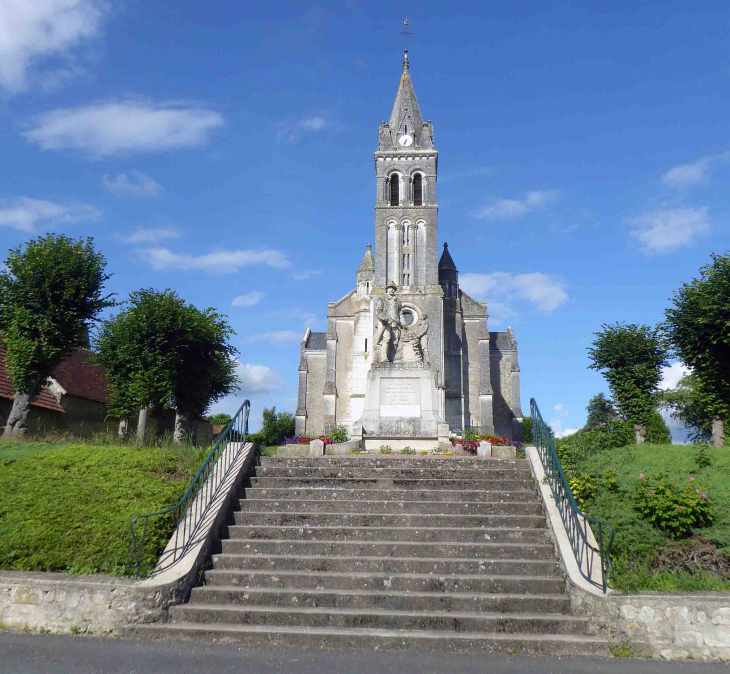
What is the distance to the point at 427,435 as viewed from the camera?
48.7 feet

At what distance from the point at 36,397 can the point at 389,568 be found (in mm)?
16826

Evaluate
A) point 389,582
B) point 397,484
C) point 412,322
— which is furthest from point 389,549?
point 412,322

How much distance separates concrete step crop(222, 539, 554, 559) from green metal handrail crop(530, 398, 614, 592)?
47cm

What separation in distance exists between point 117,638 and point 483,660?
410 centimetres

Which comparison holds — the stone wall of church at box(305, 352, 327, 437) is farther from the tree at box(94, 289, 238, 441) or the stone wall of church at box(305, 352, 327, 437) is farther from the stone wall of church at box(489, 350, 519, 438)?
the tree at box(94, 289, 238, 441)

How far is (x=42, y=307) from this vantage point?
56.7 feet

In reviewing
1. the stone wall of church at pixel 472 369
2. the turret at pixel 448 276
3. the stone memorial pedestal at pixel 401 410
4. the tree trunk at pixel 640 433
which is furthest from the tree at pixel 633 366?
the turret at pixel 448 276

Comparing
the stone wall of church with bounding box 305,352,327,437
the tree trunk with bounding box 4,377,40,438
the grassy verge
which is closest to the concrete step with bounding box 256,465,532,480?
the grassy verge

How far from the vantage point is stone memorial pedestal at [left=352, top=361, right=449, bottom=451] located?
1488 centimetres

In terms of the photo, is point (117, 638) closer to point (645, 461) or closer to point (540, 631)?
point (540, 631)

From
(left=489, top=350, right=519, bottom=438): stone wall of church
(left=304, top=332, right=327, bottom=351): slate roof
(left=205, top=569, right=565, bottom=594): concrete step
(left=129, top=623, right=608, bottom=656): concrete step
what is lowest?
(left=129, top=623, right=608, bottom=656): concrete step

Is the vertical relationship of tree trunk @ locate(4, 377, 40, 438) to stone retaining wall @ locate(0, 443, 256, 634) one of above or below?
above

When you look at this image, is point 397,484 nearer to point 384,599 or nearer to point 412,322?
point 384,599

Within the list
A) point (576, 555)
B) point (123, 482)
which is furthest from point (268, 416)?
point (576, 555)
